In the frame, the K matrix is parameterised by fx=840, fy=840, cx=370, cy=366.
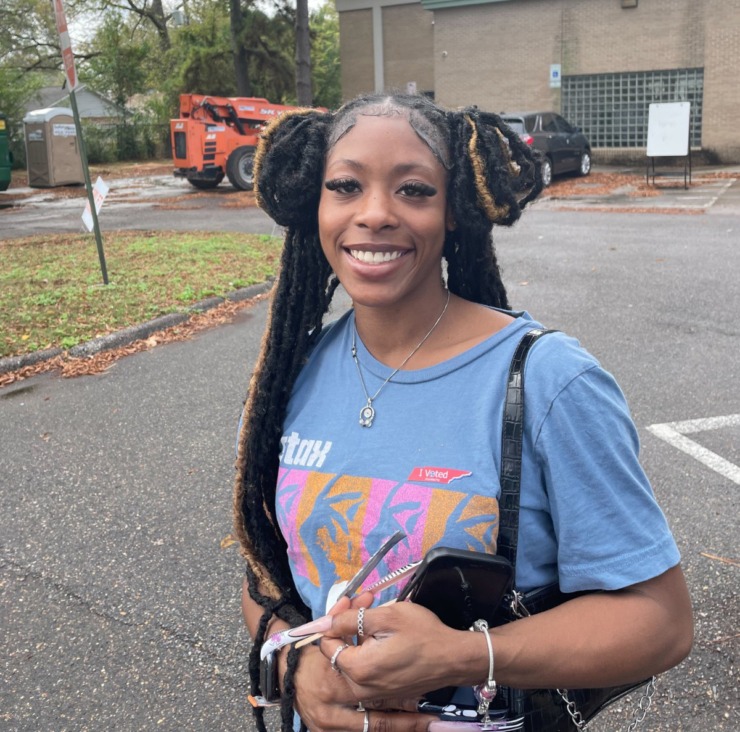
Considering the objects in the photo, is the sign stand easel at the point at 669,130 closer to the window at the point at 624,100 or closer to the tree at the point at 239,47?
the window at the point at 624,100

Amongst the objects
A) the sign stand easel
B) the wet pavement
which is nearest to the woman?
the wet pavement

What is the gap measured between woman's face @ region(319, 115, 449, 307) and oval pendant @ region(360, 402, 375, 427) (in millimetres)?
218

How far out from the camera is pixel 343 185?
1.71 m

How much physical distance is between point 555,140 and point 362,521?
20.1m

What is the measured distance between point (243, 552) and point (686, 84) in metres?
26.2

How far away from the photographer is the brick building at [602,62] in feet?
78.5

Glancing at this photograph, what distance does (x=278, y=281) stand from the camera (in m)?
2.01

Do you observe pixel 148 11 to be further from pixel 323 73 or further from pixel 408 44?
pixel 408 44

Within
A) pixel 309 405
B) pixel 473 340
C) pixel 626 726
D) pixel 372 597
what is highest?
pixel 473 340

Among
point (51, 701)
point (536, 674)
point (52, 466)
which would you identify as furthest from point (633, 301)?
point (536, 674)

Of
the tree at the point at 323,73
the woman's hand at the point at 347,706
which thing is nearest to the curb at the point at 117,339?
the woman's hand at the point at 347,706

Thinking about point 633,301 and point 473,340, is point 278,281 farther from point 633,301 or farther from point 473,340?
point 633,301

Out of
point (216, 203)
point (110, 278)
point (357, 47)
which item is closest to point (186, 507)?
point (110, 278)

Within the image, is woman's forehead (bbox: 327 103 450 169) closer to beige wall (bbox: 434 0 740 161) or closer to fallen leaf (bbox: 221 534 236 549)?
fallen leaf (bbox: 221 534 236 549)
